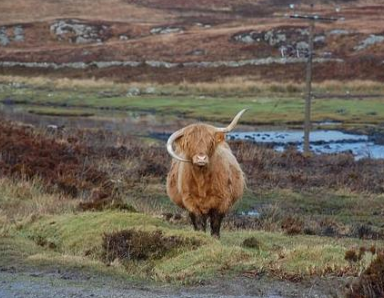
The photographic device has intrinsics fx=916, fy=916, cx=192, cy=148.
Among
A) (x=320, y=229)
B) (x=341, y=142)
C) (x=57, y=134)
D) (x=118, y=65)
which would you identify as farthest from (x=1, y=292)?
(x=118, y=65)

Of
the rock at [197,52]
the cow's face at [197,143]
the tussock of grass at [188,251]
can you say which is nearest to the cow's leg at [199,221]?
the tussock of grass at [188,251]

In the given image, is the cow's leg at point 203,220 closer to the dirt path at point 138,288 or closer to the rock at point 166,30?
the dirt path at point 138,288

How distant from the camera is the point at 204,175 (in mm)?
14391

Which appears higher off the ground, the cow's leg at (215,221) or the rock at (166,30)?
the cow's leg at (215,221)

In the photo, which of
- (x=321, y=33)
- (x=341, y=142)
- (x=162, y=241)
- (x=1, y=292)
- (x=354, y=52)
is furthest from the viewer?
(x=321, y=33)

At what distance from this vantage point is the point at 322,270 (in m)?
11.2

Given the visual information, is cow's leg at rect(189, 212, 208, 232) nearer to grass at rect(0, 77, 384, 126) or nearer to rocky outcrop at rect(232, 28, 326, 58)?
grass at rect(0, 77, 384, 126)

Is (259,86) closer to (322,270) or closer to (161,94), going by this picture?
(161,94)

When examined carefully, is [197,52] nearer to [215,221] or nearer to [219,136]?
[215,221]

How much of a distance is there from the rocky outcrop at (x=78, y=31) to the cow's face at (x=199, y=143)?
85366 millimetres

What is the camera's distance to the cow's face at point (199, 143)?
13891 millimetres

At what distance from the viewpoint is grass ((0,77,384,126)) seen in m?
51.2

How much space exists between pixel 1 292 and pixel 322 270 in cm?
385

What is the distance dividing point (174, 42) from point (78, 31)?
562 inches
